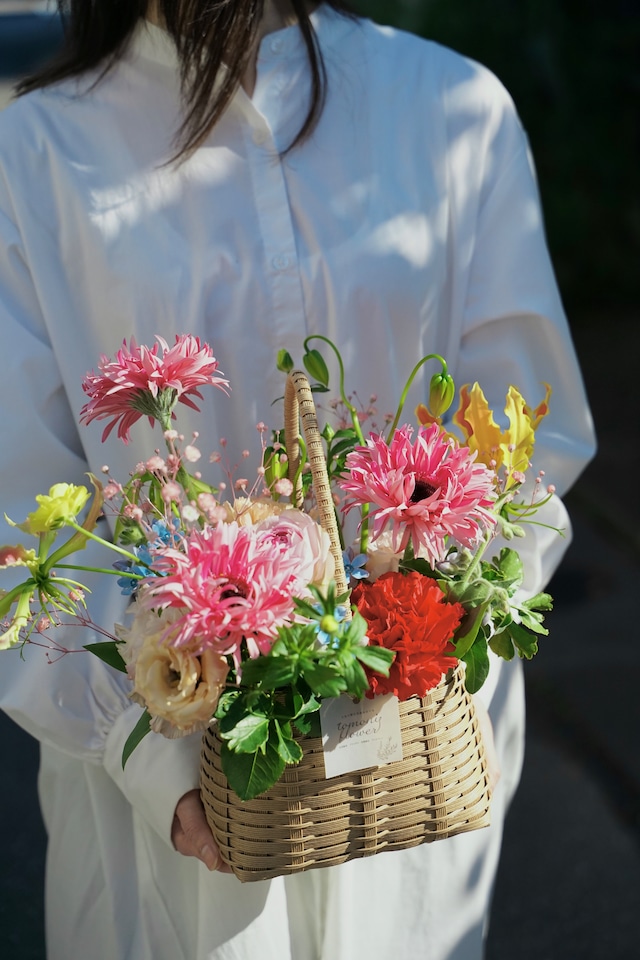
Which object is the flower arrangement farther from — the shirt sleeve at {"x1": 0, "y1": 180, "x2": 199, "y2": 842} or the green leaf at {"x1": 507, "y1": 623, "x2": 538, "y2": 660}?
the shirt sleeve at {"x1": 0, "y1": 180, "x2": 199, "y2": 842}

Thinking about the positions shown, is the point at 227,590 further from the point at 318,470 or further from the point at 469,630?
the point at 469,630

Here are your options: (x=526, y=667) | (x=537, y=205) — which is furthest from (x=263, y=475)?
(x=526, y=667)

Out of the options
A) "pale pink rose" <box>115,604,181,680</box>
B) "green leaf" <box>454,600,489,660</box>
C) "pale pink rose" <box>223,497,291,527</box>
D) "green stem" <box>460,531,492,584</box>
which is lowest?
"green leaf" <box>454,600,489,660</box>

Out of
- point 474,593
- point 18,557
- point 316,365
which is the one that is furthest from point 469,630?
point 18,557

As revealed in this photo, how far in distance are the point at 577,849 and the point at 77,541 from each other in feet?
8.16

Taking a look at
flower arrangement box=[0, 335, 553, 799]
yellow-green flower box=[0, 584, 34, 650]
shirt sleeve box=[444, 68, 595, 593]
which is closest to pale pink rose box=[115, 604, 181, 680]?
flower arrangement box=[0, 335, 553, 799]

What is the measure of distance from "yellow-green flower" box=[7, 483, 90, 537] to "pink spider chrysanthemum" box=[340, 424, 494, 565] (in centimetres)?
27

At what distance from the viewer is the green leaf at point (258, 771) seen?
1.09m

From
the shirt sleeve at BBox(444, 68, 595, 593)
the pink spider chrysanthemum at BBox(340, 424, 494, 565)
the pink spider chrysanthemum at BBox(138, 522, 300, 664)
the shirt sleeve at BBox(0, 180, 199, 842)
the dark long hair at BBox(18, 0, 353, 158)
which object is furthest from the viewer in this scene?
the shirt sleeve at BBox(444, 68, 595, 593)

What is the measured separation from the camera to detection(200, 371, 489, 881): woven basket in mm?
1158

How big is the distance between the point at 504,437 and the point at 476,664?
26 cm

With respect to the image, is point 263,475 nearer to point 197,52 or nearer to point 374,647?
point 374,647

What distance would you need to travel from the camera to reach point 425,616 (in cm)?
109

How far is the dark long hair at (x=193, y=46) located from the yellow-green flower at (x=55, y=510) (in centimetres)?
71
